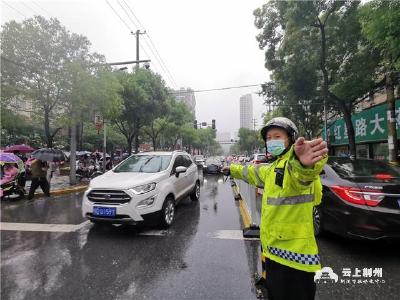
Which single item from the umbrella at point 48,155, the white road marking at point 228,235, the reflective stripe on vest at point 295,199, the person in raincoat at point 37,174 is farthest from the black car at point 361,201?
the umbrella at point 48,155

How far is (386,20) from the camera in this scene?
7.44 m

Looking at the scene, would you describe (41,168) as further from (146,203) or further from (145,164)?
(146,203)

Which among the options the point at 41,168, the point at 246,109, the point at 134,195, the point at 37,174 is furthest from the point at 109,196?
the point at 246,109

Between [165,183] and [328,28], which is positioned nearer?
[165,183]

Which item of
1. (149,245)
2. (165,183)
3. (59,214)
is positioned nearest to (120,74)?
(59,214)

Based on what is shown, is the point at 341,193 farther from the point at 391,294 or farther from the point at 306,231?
the point at 306,231

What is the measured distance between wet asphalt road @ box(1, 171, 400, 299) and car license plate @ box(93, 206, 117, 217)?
1.34ft

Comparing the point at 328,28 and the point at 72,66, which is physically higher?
the point at 328,28

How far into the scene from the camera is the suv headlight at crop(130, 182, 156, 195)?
6054mm

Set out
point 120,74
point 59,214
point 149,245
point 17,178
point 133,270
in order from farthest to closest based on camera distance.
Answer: point 120,74
point 17,178
point 59,214
point 149,245
point 133,270

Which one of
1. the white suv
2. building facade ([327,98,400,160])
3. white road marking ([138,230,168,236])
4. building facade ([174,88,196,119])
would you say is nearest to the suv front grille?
the white suv

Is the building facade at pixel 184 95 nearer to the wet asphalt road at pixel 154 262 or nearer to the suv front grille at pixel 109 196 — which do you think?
the suv front grille at pixel 109 196

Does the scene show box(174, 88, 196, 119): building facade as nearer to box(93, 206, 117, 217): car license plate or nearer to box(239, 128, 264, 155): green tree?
box(93, 206, 117, 217): car license plate

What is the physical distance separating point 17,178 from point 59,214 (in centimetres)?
374
